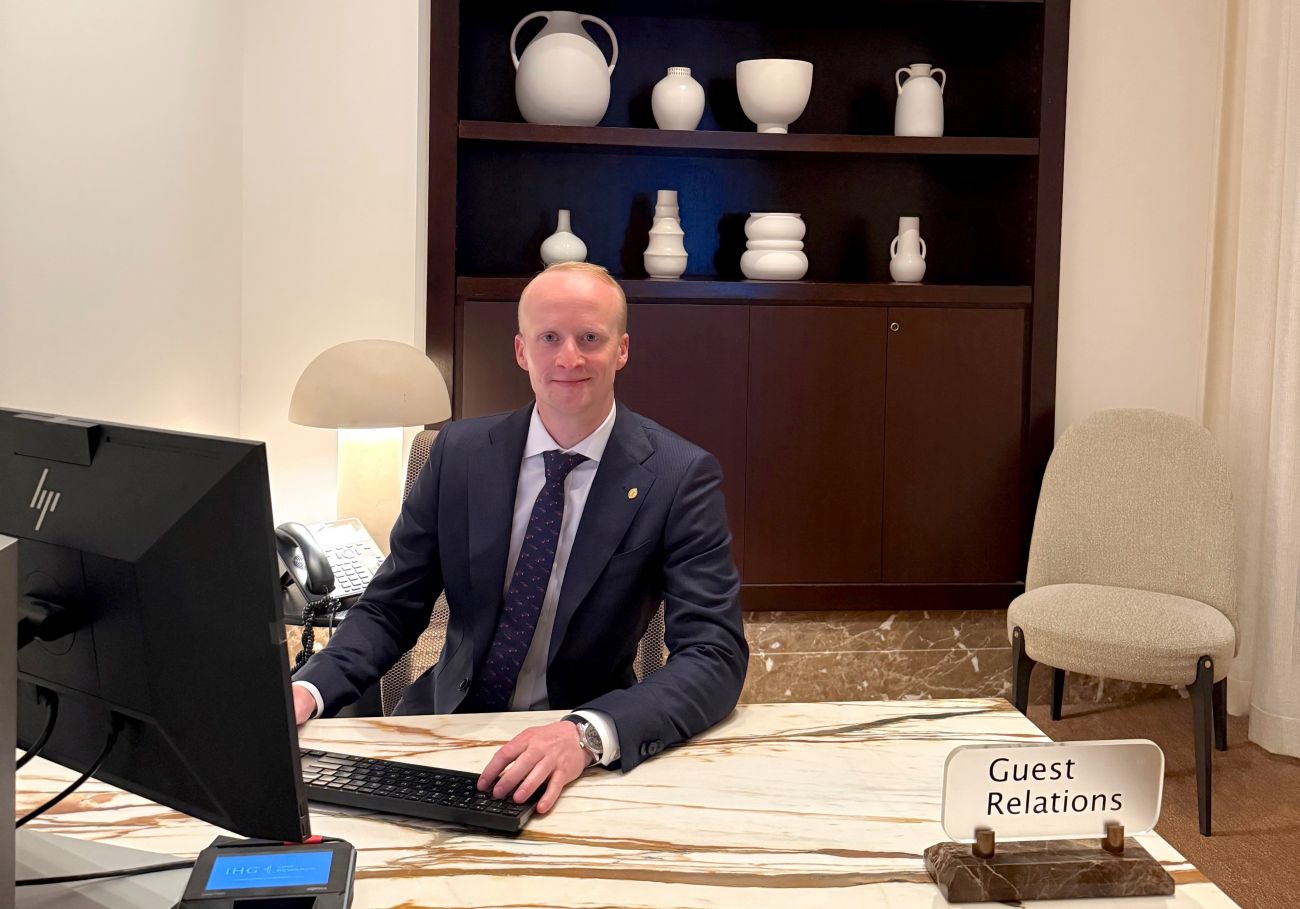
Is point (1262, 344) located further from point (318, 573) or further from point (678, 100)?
point (318, 573)

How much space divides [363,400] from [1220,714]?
2445mm

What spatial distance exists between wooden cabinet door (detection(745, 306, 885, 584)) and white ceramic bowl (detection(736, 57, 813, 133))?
58cm

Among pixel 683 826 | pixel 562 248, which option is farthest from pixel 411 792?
pixel 562 248

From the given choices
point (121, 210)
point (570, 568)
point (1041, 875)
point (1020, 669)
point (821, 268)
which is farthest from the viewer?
point (821, 268)

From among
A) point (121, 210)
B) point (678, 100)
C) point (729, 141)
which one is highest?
point (678, 100)

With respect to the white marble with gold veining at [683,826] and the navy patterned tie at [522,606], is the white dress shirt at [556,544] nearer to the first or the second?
the navy patterned tie at [522,606]

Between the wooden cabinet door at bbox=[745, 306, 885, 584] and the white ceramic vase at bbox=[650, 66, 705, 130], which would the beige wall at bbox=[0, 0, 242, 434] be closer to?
the white ceramic vase at bbox=[650, 66, 705, 130]

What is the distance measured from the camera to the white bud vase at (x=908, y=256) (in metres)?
3.83

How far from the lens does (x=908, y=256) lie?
151 inches

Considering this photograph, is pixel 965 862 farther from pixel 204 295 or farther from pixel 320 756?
pixel 204 295

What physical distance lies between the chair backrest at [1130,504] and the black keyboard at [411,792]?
8.33ft

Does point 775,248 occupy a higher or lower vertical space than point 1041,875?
higher

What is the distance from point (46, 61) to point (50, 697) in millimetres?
1542

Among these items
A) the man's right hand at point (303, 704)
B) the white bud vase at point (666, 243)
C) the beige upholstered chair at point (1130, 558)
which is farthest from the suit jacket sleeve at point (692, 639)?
the white bud vase at point (666, 243)
